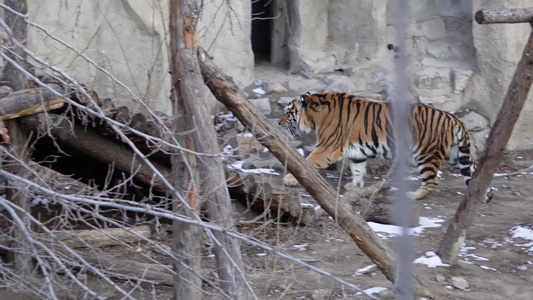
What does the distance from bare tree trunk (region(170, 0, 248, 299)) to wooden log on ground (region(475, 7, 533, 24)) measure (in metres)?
1.94

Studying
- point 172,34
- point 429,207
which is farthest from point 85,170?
point 429,207

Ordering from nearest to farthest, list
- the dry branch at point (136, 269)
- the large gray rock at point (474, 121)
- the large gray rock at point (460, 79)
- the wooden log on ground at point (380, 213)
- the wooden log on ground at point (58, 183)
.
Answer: the wooden log on ground at point (58, 183) < the dry branch at point (136, 269) < the wooden log on ground at point (380, 213) < the large gray rock at point (474, 121) < the large gray rock at point (460, 79)

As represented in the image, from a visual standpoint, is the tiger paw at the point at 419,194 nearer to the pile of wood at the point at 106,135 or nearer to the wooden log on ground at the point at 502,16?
the pile of wood at the point at 106,135

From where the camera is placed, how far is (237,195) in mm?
5762

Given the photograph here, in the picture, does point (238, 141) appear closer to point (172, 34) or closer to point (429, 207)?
point (429, 207)

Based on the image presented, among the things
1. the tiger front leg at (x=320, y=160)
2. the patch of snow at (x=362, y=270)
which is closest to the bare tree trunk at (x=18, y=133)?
the patch of snow at (x=362, y=270)

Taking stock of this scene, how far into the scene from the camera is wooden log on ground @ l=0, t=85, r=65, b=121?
4254 mm

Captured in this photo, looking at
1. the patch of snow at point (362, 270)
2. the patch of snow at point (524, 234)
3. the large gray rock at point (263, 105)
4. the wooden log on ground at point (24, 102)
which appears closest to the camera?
the wooden log on ground at point (24, 102)

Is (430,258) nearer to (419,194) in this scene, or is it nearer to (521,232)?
(521,232)

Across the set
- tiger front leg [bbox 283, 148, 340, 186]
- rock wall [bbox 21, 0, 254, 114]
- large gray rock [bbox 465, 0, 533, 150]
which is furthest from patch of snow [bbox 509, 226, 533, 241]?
rock wall [bbox 21, 0, 254, 114]

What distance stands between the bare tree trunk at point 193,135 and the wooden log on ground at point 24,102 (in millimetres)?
749

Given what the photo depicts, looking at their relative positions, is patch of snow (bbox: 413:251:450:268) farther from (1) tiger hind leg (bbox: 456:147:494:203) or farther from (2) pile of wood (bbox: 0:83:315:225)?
(1) tiger hind leg (bbox: 456:147:494:203)

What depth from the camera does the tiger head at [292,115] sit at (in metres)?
8.28

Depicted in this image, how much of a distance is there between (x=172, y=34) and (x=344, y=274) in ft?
7.31
